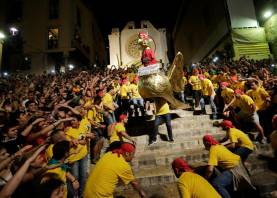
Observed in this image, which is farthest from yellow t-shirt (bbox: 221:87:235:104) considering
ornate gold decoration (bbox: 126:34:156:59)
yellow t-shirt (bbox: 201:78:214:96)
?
ornate gold decoration (bbox: 126:34:156:59)

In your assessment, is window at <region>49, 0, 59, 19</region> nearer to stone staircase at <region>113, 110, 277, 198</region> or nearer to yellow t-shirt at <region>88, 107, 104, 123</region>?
yellow t-shirt at <region>88, 107, 104, 123</region>

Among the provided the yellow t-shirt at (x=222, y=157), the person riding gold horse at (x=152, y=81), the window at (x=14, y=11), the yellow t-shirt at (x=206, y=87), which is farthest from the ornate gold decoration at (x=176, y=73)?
the window at (x=14, y=11)

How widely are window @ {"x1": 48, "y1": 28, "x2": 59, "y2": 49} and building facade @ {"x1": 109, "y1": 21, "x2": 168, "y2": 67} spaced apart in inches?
258

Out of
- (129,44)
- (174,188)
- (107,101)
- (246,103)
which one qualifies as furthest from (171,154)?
(129,44)

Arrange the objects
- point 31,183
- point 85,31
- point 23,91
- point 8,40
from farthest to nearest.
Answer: point 85,31
point 8,40
point 23,91
point 31,183

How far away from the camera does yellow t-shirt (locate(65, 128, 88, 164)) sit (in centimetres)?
523

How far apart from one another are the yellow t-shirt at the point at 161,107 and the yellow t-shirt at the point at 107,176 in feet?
12.8

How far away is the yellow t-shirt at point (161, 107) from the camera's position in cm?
752

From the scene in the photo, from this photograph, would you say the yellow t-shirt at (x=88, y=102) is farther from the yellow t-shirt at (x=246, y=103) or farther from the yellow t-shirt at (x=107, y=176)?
the yellow t-shirt at (x=246, y=103)

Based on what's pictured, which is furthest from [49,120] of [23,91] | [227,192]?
[23,91]

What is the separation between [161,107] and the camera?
7.59 meters

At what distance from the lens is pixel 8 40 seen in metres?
26.6

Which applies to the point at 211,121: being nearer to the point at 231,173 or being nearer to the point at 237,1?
the point at 231,173

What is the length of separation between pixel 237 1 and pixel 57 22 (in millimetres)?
19520
